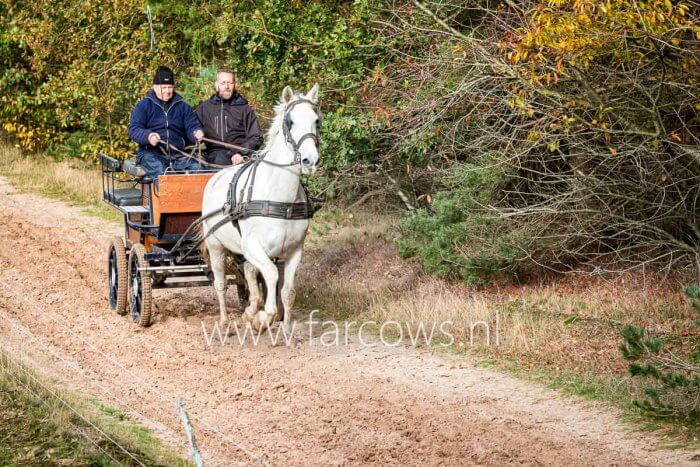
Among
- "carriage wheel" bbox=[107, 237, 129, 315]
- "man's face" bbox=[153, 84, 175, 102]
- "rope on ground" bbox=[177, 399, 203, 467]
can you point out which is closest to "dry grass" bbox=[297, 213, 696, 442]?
"carriage wheel" bbox=[107, 237, 129, 315]

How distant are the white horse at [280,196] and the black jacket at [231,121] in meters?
1.16

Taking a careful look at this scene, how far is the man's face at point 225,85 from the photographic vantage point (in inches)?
423

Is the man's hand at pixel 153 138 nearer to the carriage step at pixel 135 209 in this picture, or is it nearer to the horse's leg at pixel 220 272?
the carriage step at pixel 135 209

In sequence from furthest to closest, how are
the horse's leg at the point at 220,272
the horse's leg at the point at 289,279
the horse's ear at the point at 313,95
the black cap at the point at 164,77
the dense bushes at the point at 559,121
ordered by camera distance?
the black cap at the point at 164,77 → the horse's leg at the point at 220,272 → the horse's leg at the point at 289,279 → the dense bushes at the point at 559,121 → the horse's ear at the point at 313,95

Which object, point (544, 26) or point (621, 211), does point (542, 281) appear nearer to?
point (621, 211)

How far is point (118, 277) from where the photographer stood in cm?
1105

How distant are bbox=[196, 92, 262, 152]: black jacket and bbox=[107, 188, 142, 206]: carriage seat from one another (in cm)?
126

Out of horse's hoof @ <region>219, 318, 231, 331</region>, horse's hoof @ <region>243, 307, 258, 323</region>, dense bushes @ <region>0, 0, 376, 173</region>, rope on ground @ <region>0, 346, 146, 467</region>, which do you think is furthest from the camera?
dense bushes @ <region>0, 0, 376, 173</region>

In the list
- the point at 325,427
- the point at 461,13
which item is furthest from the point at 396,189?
the point at 325,427

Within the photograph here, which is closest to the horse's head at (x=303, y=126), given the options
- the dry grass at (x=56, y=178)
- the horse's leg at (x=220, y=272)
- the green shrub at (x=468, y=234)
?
the horse's leg at (x=220, y=272)

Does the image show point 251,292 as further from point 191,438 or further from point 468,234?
point 191,438

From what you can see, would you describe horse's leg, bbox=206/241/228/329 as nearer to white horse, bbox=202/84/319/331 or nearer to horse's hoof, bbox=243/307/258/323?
white horse, bbox=202/84/319/331

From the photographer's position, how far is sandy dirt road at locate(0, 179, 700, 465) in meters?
6.86

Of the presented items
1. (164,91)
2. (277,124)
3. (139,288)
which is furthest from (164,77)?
(139,288)
